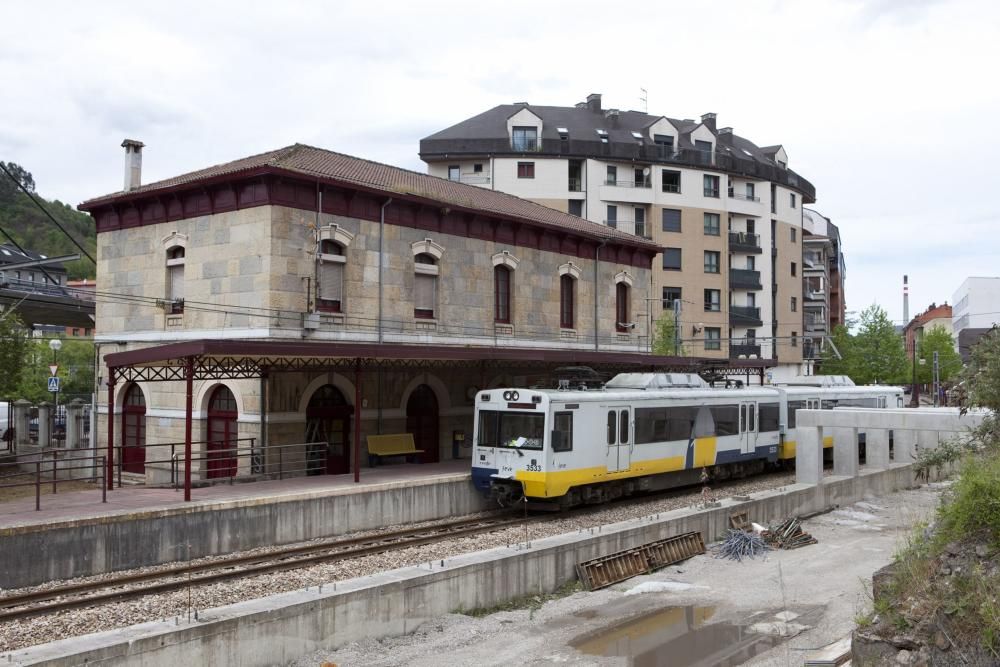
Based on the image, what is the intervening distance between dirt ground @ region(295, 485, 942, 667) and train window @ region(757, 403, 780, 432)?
23.3ft

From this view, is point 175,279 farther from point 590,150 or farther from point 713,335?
point 713,335

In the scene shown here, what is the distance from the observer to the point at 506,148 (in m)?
52.6

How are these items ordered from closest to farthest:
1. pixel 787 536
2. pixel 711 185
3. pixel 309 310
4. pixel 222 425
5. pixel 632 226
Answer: pixel 787 536, pixel 309 310, pixel 222 425, pixel 632 226, pixel 711 185

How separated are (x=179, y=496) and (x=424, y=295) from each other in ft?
33.4

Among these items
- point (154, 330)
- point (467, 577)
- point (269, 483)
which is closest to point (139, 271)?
point (154, 330)

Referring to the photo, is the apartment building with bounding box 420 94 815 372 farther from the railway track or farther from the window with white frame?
the railway track

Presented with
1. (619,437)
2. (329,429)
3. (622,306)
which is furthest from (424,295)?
(622,306)

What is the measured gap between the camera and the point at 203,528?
51.8 feet

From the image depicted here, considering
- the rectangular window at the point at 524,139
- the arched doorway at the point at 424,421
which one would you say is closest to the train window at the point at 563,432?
the arched doorway at the point at 424,421

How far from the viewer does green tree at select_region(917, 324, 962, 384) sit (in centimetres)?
7094

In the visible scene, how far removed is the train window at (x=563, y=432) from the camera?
738 inches

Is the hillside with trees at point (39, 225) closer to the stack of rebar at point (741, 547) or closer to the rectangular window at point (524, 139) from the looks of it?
the rectangular window at point (524, 139)

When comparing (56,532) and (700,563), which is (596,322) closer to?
(700,563)

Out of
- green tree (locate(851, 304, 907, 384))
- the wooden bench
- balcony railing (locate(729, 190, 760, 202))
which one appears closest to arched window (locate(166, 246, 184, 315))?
the wooden bench
